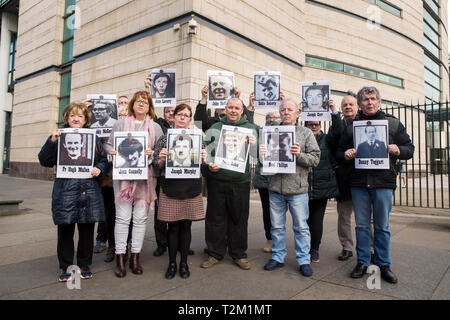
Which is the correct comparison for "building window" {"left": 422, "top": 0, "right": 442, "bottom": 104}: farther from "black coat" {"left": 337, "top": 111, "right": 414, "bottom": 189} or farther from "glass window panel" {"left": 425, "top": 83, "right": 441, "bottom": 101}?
"black coat" {"left": 337, "top": 111, "right": 414, "bottom": 189}

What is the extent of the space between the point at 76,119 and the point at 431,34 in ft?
123

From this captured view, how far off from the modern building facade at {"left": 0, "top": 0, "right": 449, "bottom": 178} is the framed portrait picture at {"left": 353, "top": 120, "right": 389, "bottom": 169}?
8.52 metres

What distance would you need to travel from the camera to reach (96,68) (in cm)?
1569

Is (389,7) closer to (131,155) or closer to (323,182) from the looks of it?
(323,182)

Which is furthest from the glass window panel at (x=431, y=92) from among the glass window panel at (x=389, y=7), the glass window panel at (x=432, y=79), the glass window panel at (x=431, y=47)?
the glass window panel at (x=389, y=7)

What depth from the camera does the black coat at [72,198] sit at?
3.17 m

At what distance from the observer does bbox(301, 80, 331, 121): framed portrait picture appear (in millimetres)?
4342

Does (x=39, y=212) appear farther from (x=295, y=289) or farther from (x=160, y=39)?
(x=160, y=39)

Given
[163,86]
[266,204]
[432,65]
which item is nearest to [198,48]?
[163,86]

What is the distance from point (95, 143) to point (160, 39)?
10522 millimetres

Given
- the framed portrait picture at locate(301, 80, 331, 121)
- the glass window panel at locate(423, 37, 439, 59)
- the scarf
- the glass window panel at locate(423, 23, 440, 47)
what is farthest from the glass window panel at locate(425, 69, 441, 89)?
the scarf

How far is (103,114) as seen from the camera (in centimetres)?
417

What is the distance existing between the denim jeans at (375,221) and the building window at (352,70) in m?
17.0

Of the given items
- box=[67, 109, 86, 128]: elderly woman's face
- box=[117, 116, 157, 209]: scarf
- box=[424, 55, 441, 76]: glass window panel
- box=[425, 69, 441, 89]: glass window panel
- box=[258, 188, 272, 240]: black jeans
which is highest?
box=[424, 55, 441, 76]: glass window panel
